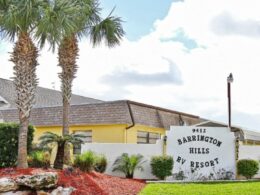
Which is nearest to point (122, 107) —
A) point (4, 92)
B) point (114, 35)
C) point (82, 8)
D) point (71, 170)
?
point (114, 35)

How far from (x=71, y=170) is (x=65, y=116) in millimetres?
3762

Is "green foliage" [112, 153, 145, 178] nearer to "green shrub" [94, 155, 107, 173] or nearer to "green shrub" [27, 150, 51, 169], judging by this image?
"green shrub" [94, 155, 107, 173]

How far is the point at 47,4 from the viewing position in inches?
623

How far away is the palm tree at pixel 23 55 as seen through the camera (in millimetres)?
15281

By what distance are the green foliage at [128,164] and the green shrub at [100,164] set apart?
491 millimetres

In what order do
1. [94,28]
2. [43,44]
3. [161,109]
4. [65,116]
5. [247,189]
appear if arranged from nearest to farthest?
[247,189], [43,44], [65,116], [94,28], [161,109]

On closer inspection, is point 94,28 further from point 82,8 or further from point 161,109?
point 161,109

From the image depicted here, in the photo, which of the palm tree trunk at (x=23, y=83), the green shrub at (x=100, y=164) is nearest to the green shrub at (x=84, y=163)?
the green shrub at (x=100, y=164)

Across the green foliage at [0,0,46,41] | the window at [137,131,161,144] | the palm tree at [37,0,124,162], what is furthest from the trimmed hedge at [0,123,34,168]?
the window at [137,131,161,144]

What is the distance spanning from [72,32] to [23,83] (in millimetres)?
2536

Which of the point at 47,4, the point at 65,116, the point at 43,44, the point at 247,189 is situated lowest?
the point at 247,189

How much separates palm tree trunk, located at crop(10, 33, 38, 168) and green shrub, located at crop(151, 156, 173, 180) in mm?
6089

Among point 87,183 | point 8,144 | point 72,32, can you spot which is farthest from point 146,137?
point 87,183

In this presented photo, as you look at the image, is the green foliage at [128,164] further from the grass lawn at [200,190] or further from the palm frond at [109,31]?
the palm frond at [109,31]
